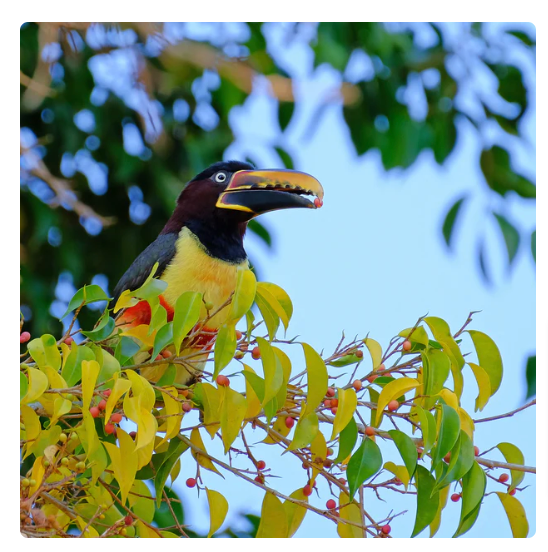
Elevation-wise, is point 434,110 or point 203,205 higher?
point 434,110

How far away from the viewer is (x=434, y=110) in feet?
8.70

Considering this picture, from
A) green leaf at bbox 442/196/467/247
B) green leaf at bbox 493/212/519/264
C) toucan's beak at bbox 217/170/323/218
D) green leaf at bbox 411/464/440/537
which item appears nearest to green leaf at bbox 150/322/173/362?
green leaf at bbox 411/464/440/537

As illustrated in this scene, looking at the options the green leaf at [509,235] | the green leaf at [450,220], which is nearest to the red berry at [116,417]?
the green leaf at [450,220]

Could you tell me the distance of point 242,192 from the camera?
2.62 meters

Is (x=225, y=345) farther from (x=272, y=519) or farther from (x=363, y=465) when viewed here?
(x=272, y=519)

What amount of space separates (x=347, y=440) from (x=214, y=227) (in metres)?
1.22

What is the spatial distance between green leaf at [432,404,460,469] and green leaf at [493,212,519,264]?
3.17ft

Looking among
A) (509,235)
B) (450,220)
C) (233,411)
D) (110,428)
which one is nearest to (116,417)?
(110,428)

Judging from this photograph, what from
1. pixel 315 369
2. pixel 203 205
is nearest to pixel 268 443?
pixel 315 369

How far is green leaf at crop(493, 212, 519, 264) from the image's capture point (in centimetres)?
243
